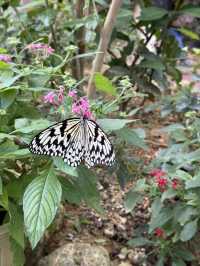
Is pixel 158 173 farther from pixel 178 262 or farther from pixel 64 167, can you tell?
pixel 64 167

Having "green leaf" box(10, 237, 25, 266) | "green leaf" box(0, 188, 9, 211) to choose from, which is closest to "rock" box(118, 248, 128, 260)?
"green leaf" box(10, 237, 25, 266)

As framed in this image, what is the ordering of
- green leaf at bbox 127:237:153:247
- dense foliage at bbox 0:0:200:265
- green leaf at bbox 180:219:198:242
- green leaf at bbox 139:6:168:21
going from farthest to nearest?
1. green leaf at bbox 139:6:168:21
2. green leaf at bbox 127:237:153:247
3. green leaf at bbox 180:219:198:242
4. dense foliage at bbox 0:0:200:265

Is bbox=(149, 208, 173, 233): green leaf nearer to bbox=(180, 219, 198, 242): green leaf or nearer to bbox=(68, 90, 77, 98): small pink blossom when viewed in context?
bbox=(180, 219, 198, 242): green leaf

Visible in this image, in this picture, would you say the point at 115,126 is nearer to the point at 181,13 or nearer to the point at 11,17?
the point at 181,13

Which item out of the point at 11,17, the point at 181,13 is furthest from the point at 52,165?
the point at 11,17

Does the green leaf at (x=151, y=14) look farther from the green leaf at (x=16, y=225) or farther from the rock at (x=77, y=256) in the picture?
the green leaf at (x=16, y=225)

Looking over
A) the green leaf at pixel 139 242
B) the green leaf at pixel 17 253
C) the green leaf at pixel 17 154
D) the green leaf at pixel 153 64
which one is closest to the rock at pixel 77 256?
the green leaf at pixel 139 242
